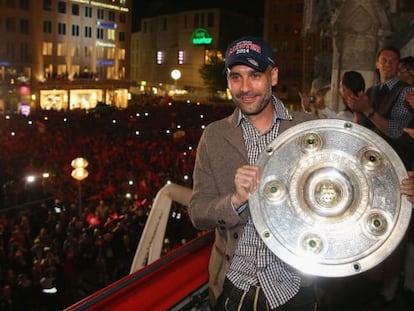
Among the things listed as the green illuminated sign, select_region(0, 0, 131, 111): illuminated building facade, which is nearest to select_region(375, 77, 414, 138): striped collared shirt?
select_region(0, 0, 131, 111): illuminated building facade

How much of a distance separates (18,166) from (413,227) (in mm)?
18255

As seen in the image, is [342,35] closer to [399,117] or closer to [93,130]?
[399,117]

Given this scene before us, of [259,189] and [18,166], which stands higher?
[259,189]

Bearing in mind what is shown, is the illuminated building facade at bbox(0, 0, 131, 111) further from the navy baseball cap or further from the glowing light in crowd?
the navy baseball cap

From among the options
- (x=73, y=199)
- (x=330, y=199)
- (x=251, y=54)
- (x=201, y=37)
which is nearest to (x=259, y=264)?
(x=330, y=199)

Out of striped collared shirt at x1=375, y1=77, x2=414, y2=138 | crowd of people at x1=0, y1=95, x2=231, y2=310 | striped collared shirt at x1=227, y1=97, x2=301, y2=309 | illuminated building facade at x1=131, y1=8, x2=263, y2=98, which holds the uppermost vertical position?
illuminated building facade at x1=131, y1=8, x2=263, y2=98

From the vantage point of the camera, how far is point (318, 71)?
8.33 m

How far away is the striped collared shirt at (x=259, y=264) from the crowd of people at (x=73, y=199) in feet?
25.2

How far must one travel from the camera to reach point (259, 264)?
272cm

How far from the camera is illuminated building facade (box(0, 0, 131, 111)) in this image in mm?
58469

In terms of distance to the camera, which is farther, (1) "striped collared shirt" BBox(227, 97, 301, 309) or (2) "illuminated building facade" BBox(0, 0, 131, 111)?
(2) "illuminated building facade" BBox(0, 0, 131, 111)

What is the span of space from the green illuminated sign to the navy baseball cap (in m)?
69.9

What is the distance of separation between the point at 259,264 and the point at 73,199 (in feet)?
49.2

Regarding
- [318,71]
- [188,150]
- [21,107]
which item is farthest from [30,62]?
[318,71]
